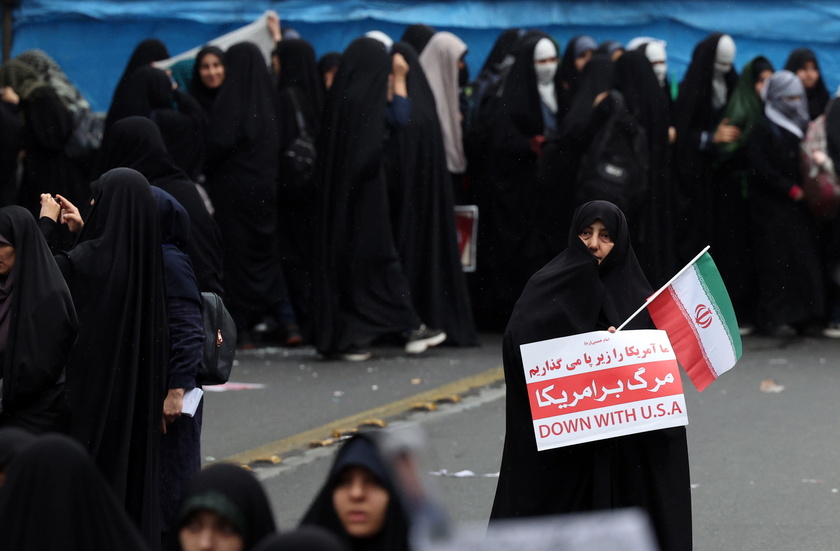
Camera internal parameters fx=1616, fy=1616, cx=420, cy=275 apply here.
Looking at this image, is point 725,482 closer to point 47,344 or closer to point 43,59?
point 47,344

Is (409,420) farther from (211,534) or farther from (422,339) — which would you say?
(211,534)

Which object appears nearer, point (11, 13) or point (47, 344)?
point (47, 344)

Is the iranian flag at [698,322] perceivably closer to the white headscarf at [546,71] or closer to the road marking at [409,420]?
the road marking at [409,420]

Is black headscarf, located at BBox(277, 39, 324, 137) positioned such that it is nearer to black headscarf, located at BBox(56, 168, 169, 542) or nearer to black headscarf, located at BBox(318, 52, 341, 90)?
black headscarf, located at BBox(318, 52, 341, 90)

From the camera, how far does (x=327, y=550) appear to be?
2705 millimetres

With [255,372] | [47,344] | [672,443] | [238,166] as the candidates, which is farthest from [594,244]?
[238,166]

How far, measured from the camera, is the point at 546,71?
11.2m

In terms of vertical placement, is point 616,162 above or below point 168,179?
below

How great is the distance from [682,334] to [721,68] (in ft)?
22.2

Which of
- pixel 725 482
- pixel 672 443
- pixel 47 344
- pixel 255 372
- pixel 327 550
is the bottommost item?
pixel 255 372

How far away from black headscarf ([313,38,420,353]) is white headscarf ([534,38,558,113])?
162cm

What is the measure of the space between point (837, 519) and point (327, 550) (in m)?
3.94

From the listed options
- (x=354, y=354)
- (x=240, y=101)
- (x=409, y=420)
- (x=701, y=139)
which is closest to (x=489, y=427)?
(x=409, y=420)

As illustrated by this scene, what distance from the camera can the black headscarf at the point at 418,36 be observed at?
478 inches
